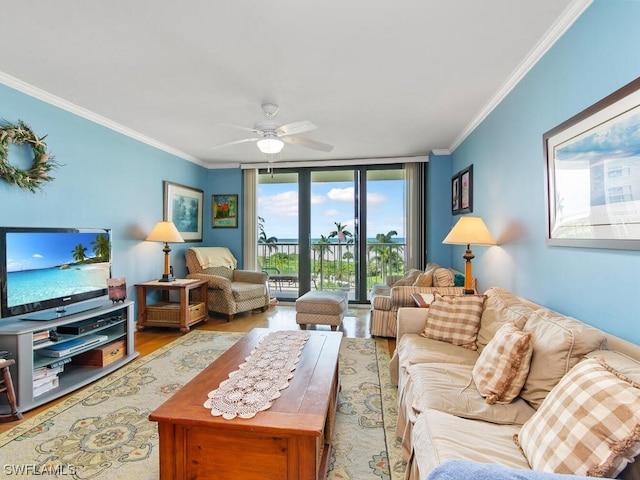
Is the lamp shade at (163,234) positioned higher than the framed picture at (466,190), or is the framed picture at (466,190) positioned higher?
the framed picture at (466,190)


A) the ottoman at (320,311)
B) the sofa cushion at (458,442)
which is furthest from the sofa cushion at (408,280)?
the sofa cushion at (458,442)

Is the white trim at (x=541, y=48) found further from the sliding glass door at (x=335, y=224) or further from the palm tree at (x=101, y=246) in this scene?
the palm tree at (x=101, y=246)

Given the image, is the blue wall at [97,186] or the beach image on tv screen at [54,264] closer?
the beach image on tv screen at [54,264]

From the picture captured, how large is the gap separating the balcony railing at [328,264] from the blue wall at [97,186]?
1.74 m

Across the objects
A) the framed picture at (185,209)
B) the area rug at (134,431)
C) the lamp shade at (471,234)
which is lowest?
the area rug at (134,431)

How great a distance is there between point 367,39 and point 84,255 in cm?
298

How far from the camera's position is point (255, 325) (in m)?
4.34

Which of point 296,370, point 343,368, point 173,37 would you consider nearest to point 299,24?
point 173,37

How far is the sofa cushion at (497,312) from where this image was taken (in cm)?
196

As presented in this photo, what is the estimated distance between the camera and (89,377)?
2639 mm

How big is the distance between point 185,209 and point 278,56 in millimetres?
3501

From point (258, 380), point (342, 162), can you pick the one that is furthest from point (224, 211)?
point (258, 380)

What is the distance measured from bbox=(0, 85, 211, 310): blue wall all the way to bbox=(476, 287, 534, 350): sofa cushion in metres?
3.73

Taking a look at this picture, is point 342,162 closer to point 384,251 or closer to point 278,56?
point 384,251
